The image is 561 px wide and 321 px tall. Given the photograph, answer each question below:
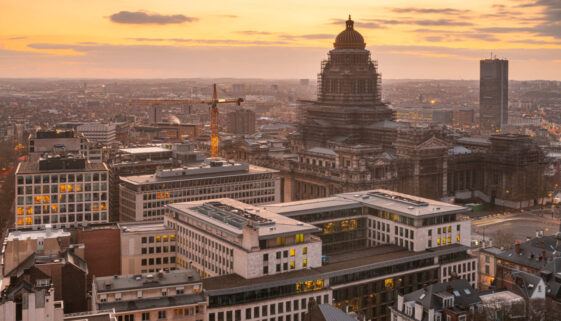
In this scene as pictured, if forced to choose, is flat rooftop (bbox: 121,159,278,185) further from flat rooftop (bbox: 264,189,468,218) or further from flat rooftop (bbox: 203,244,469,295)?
flat rooftop (bbox: 203,244,469,295)

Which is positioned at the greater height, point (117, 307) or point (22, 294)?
point (22, 294)

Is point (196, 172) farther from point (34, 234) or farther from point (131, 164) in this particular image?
point (34, 234)

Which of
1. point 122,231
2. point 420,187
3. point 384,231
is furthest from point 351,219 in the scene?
point 420,187

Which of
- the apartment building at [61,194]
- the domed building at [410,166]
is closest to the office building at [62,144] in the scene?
the domed building at [410,166]

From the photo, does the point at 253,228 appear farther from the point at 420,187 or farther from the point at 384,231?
the point at 420,187

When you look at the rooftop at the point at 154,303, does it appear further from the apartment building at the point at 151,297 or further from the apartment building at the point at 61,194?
the apartment building at the point at 61,194
